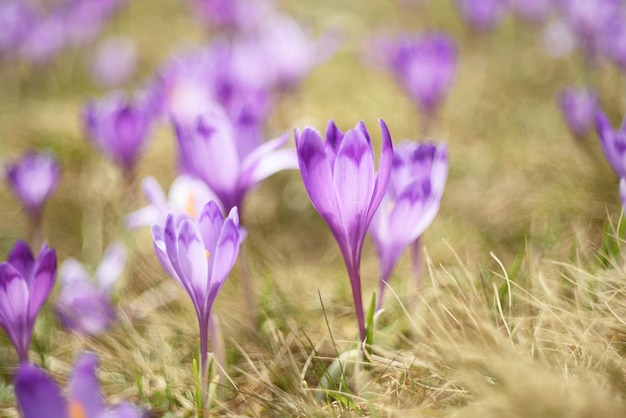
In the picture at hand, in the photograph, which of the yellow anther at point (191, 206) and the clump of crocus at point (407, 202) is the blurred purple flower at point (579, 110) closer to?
the clump of crocus at point (407, 202)

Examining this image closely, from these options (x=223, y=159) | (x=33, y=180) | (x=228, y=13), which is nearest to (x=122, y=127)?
(x=33, y=180)

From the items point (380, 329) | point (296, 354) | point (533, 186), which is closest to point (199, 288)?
point (296, 354)

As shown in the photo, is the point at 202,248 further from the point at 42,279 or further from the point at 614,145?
the point at 614,145

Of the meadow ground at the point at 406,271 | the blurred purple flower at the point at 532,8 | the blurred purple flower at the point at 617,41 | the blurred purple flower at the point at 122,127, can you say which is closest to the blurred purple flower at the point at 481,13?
the meadow ground at the point at 406,271

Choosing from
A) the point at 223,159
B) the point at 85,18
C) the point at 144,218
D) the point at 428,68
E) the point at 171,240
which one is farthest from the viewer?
the point at 85,18

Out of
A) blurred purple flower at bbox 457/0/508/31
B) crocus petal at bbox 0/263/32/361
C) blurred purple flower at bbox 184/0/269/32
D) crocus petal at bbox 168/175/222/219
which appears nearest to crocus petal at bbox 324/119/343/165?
crocus petal at bbox 168/175/222/219

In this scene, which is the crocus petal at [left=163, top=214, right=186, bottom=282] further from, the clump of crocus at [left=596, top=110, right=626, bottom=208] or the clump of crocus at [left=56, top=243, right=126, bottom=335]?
the clump of crocus at [left=596, top=110, right=626, bottom=208]
